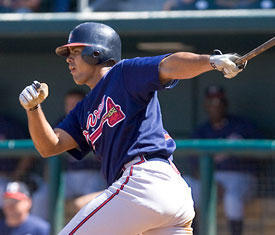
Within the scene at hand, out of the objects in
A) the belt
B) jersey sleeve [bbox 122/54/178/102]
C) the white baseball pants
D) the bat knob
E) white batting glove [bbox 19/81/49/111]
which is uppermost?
jersey sleeve [bbox 122/54/178/102]

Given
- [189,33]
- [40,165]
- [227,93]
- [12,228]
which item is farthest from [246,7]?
[12,228]

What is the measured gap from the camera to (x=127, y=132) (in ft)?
10.2

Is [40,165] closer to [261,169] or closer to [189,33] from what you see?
[261,169]

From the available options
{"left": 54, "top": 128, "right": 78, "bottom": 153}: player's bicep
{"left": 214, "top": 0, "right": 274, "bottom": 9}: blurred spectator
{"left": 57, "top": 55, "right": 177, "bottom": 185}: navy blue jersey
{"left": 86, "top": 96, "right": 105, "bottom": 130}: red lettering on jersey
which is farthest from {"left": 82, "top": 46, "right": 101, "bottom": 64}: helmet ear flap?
{"left": 214, "top": 0, "right": 274, "bottom": 9}: blurred spectator

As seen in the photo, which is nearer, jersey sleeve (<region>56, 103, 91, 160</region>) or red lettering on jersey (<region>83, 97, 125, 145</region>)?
red lettering on jersey (<region>83, 97, 125, 145</region>)

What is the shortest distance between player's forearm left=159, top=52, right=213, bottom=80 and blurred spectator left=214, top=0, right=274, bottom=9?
3.86 metres

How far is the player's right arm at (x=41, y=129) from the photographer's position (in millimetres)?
3234

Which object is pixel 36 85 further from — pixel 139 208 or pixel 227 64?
pixel 227 64

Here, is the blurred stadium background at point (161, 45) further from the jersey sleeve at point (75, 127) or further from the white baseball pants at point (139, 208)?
the white baseball pants at point (139, 208)

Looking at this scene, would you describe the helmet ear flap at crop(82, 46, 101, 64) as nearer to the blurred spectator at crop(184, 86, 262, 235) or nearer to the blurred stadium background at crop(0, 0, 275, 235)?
the blurred spectator at crop(184, 86, 262, 235)

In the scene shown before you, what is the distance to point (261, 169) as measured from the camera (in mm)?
4488

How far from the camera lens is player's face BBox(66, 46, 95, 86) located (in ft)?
11.1

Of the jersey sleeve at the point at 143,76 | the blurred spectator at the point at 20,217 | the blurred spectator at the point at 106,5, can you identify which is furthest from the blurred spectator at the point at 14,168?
the blurred spectator at the point at 106,5

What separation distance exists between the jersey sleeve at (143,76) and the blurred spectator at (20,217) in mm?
1903
